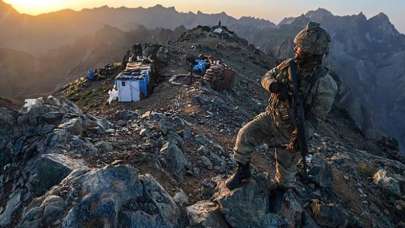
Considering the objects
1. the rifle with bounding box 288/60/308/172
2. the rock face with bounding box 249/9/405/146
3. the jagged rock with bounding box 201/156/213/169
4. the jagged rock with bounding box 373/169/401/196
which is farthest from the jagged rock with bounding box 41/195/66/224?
the rock face with bounding box 249/9/405/146

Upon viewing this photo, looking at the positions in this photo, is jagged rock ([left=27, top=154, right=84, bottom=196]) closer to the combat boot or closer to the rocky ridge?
the rocky ridge

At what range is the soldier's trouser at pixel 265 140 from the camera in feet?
21.8

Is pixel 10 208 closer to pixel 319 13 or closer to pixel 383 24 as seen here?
pixel 383 24

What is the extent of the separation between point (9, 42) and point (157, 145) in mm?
149279

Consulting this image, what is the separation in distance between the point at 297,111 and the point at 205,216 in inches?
87.8

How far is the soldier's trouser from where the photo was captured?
6652mm

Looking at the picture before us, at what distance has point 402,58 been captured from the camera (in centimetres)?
14688

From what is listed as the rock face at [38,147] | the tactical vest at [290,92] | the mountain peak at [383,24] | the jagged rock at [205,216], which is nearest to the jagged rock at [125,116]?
the rock face at [38,147]

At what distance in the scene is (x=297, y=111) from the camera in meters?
6.27

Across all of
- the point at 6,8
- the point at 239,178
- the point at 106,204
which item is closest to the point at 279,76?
the point at 239,178

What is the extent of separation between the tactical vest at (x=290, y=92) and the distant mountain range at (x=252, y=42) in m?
77.8

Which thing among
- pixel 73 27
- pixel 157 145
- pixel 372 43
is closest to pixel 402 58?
pixel 372 43

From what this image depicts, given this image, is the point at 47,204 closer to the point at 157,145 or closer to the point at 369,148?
the point at 157,145

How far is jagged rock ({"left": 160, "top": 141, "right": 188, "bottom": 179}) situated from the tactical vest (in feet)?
9.80
